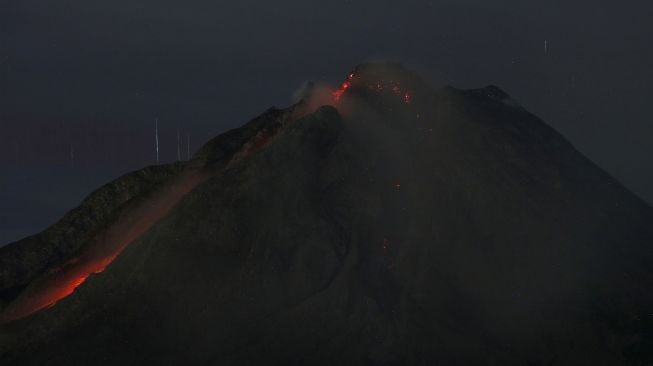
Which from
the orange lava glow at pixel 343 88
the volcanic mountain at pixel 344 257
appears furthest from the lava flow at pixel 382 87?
the volcanic mountain at pixel 344 257

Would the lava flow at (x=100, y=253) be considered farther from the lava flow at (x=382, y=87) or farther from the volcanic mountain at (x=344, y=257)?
the lava flow at (x=382, y=87)

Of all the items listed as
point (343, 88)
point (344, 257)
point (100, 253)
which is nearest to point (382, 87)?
point (343, 88)

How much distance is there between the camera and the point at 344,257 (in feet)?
138

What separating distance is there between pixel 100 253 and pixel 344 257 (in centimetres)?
1613

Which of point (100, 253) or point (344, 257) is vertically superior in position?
point (100, 253)

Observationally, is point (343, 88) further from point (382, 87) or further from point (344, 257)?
point (344, 257)

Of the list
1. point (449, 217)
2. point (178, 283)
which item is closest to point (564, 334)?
point (449, 217)

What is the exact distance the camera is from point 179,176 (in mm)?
49531

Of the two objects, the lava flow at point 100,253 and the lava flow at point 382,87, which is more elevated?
the lava flow at point 382,87

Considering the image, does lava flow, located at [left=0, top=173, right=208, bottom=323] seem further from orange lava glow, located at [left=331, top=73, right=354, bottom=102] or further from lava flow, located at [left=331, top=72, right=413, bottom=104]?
lava flow, located at [left=331, top=72, right=413, bottom=104]

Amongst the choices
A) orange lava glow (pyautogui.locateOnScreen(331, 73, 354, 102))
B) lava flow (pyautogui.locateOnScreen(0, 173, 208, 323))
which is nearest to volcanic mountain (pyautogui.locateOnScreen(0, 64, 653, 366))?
lava flow (pyautogui.locateOnScreen(0, 173, 208, 323))

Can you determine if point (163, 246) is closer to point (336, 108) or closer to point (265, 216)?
point (265, 216)

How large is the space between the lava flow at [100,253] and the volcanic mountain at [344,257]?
0.45 feet

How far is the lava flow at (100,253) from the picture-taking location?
140 ft
